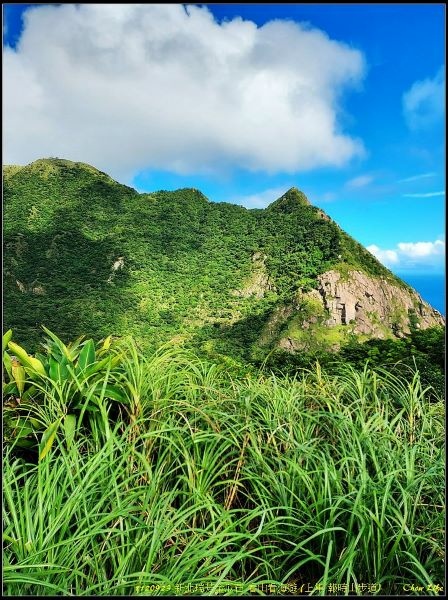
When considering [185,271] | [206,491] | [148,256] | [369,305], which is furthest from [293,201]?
[206,491]

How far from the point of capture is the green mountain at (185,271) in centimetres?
1744

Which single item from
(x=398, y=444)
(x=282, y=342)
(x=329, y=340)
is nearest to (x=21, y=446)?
(x=398, y=444)

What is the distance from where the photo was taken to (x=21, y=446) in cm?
131

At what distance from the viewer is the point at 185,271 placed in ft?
69.8

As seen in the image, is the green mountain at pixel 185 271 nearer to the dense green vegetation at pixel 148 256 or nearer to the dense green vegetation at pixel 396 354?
the dense green vegetation at pixel 148 256

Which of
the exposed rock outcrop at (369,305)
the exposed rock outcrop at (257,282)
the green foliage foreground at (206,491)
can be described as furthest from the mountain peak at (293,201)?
the green foliage foreground at (206,491)

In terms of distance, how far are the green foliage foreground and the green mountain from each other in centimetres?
1328

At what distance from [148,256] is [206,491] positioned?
77.0 feet

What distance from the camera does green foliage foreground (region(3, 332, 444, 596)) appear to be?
900 millimetres

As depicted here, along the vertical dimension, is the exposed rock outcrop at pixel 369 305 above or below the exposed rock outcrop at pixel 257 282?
below

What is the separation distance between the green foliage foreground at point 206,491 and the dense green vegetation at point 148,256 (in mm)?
13550

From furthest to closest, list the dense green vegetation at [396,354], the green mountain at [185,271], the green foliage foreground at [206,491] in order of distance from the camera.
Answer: the green mountain at [185,271] → the dense green vegetation at [396,354] → the green foliage foreground at [206,491]

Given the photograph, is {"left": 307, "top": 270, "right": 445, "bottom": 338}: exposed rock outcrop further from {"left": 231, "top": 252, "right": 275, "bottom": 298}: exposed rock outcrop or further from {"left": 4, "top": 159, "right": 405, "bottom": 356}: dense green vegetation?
{"left": 231, "top": 252, "right": 275, "bottom": 298}: exposed rock outcrop

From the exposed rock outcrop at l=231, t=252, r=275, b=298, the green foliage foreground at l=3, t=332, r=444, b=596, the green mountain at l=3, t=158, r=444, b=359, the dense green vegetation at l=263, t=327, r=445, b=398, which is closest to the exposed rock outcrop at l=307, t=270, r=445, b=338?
the green mountain at l=3, t=158, r=444, b=359
